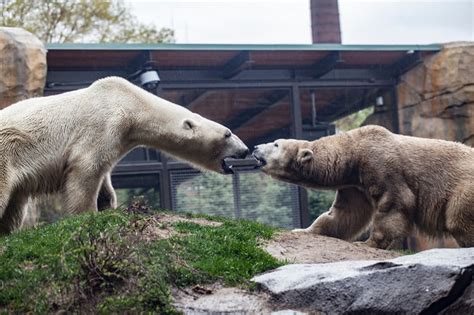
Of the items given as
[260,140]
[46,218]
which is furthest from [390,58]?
[46,218]

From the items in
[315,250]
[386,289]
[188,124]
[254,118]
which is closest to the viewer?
[386,289]

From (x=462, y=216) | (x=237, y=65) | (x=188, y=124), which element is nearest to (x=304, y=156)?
(x=188, y=124)

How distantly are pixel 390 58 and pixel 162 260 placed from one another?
10073 mm

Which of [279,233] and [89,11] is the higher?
[89,11]

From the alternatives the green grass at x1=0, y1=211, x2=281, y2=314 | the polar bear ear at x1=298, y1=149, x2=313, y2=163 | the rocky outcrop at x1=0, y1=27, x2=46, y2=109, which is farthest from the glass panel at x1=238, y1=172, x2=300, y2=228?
the green grass at x1=0, y1=211, x2=281, y2=314

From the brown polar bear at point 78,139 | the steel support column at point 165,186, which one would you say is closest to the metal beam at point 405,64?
the steel support column at point 165,186

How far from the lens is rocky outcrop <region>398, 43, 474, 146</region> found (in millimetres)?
14820

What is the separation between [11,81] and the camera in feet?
41.4

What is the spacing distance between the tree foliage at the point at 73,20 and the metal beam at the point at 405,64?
10845mm

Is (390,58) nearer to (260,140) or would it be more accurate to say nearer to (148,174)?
(260,140)

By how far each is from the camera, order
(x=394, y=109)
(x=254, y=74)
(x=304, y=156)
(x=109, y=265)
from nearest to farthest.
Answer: (x=109, y=265)
(x=304, y=156)
(x=254, y=74)
(x=394, y=109)

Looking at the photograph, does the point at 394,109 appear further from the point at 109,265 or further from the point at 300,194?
the point at 109,265

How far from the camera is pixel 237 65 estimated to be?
47.8ft

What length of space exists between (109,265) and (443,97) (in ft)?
33.0
